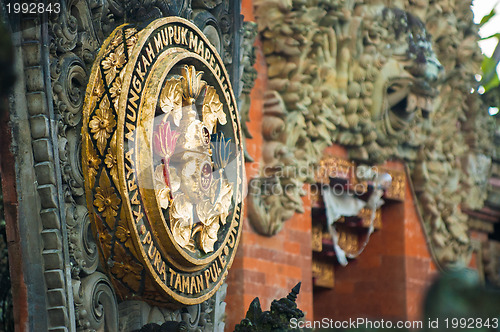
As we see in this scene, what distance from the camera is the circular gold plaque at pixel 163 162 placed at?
273 inches

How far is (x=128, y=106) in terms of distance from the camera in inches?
277

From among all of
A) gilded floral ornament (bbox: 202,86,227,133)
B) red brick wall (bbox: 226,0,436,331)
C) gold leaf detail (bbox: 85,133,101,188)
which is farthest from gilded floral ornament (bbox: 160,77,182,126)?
red brick wall (bbox: 226,0,436,331)

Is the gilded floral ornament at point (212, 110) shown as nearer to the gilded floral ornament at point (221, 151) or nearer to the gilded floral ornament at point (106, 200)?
the gilded floral ornament at point (221, 151)

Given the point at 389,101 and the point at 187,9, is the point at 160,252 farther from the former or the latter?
the point at 389,101

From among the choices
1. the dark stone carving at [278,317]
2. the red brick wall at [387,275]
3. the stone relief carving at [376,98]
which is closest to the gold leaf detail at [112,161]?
the dark stone carving at [278,317]

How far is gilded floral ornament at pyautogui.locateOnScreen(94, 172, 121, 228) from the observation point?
687 cm

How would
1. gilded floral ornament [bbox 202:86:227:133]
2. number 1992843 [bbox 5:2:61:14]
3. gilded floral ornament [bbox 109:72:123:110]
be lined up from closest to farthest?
number 1992843 [bbox 5:2:61:14] → gilded floral ornament [bbox 109:72:123:110] → gilded floral ornament [bbox 202:86:227:133]

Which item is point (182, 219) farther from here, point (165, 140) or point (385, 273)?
point (385, 273)

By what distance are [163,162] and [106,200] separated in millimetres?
642

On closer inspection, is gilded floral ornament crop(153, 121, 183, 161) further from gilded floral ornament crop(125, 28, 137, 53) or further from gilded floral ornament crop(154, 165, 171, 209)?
gilded floral ornament crop(125, 28, 137, 53)

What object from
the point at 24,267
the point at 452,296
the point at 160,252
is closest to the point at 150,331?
the point at 160,252

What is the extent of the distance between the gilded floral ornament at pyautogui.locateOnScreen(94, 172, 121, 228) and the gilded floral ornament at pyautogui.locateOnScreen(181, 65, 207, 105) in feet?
3.61

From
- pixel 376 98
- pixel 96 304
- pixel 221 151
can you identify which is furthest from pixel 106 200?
pixel 376 98

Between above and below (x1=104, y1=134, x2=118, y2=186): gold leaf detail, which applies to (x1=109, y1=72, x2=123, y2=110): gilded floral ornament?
above
